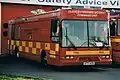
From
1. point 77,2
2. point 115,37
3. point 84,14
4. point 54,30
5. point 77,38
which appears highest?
point 77,2

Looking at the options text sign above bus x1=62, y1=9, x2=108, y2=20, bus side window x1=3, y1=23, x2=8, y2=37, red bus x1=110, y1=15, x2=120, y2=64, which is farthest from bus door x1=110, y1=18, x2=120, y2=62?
bus side window x1=3, y1=23, x2=8, y2=37

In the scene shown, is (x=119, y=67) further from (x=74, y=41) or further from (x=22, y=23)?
(x=22, y=23)

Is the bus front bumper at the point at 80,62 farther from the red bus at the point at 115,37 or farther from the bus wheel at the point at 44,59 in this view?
the bus wheel at the point at 44,59

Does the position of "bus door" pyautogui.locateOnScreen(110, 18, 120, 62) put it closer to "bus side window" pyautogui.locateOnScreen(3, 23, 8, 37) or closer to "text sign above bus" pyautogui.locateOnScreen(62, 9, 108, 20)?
"text sign above bus" pyautogui.locateOnScreen(62, 9, 108, 20)

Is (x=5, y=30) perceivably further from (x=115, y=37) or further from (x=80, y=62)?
(x=80, y=62)

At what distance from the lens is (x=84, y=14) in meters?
18.9

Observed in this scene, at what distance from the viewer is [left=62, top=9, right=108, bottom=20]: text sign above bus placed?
60.8ft

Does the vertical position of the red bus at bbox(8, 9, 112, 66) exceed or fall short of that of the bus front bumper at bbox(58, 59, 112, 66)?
it exceeds it

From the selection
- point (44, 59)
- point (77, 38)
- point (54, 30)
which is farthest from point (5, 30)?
point (77, 38)

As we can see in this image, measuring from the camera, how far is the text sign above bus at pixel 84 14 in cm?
1853

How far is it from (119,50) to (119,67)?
69.0 inches

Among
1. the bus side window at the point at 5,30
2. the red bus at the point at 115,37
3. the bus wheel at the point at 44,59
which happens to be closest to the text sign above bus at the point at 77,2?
the bus side window at the point at 5,30

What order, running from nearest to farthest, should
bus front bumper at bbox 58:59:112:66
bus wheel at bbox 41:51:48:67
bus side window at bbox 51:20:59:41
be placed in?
bus front bumper at bbox 58:59:112:66 → bus side window at bbox 51:20:59:41 → bus wheel at bbox 41:51:48:67

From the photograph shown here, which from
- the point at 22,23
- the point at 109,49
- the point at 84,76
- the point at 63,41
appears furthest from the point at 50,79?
the point at 22,23
